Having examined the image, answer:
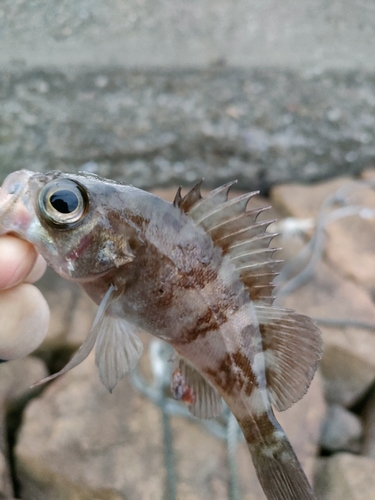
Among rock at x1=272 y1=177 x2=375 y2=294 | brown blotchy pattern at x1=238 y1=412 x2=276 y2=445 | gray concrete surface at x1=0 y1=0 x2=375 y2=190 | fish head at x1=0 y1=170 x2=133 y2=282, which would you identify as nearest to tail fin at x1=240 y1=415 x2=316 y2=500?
brown blotchy pattern at x1=238 y1=412 x2=276 y2=445

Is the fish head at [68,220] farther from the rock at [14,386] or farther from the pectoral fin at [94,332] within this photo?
the rock at [14,386]

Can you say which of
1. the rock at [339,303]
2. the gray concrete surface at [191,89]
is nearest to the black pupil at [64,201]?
the gray concrete surface at [191,89]

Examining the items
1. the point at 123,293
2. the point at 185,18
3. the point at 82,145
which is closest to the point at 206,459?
the point at 123,293

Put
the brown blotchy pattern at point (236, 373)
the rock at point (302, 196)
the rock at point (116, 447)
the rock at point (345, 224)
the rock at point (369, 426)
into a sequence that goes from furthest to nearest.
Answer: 1. the rock at point (302, 196)
2. the rock at point (345, 224)
3. the rock at point (369, 426)
4. the rock at point (116, 447)
5. the brown blotchy pattern at point (236, 373)

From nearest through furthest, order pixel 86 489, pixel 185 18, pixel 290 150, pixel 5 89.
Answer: pixel 86 489
pixel 5 89
pixel 185 18
pixel 290 150

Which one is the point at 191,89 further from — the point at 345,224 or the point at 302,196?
the point at 345,224

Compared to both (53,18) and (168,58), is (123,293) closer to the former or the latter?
(53,18)
